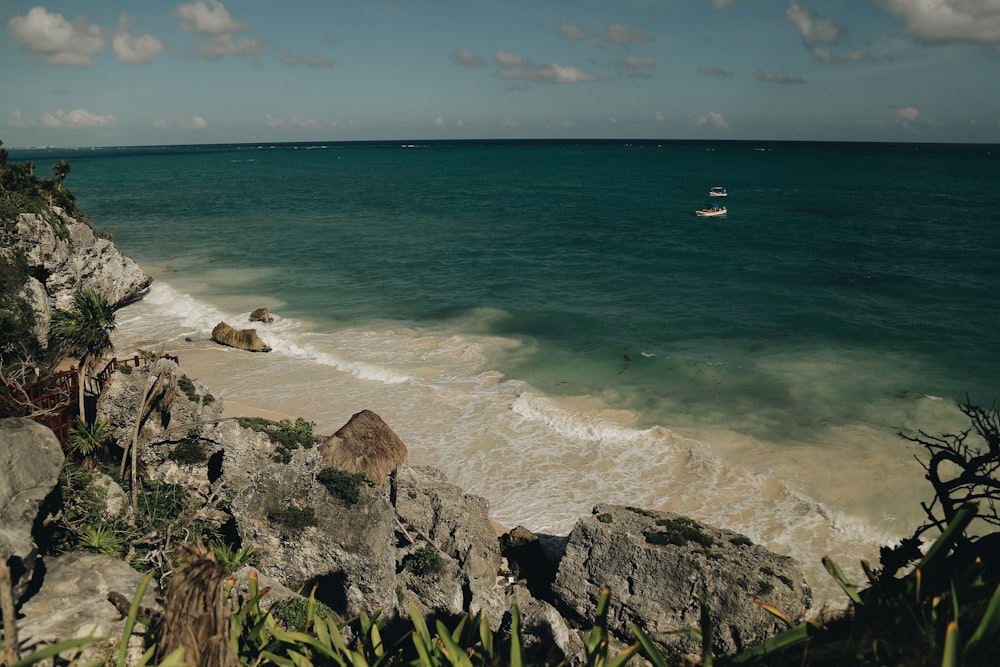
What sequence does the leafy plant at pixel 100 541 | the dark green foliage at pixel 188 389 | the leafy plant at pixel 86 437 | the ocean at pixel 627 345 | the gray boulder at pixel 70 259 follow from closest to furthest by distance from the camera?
the leafy plant at pixel 100 541
the leafy plant at pixel 86 437
the dark green foliage at pixel 188 389
the ocean at pixel 627 345
the gray boulder at pixel 70 259

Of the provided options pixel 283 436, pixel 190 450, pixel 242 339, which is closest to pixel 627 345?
pixel 242 339

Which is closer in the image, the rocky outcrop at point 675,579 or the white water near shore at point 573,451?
the rocky outcrop at point 675,579

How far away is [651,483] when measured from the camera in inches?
823

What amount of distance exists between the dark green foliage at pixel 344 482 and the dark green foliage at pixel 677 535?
285 inches

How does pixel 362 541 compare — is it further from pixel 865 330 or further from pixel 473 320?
pixel 865 330

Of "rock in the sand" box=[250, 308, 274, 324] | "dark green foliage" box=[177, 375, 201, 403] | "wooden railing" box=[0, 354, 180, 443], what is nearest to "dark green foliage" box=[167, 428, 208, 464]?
"dark green foliage" box=[177, 375, 201, 403]

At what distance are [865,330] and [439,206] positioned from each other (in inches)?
2469

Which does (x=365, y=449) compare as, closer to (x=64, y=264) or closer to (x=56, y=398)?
(x=56, y=398)

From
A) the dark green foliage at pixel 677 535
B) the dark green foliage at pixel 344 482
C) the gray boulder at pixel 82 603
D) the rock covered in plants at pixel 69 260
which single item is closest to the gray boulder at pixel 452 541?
the dark green foliage at pixel 344 482

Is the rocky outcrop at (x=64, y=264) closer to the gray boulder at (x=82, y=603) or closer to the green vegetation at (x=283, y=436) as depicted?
the green vegetation at (x=283, y=436)

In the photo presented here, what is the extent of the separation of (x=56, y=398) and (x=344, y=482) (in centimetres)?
803

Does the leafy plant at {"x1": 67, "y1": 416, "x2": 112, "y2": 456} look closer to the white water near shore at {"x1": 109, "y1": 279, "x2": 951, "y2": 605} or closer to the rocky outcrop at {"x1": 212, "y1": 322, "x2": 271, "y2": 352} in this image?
the white water near shore at {"x1": 109, "y1": 279, "x2": 951, "y2": 605}

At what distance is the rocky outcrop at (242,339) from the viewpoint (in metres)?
31.5

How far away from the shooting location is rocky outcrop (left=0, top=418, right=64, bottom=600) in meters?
9.50
